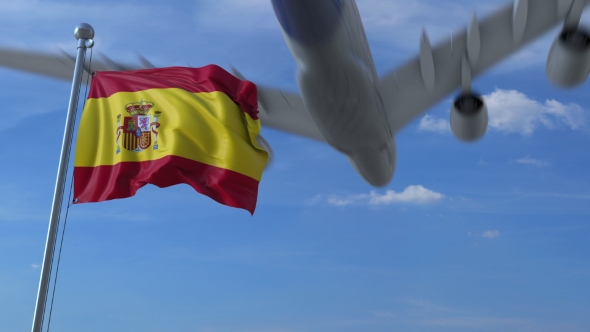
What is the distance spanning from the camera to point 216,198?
8.71 m

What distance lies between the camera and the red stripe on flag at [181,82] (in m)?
9.20

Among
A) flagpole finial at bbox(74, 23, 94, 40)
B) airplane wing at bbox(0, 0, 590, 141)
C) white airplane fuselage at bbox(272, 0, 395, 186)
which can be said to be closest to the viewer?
flagpole finial at bbox(74, 23, 94, 40)

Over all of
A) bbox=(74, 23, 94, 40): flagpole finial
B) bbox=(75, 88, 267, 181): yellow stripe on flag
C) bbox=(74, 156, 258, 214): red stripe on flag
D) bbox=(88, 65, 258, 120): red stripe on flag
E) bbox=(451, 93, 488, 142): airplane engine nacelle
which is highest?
bbox=(74, 23, 94, 40): flagpole finial

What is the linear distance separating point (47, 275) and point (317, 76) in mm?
9101

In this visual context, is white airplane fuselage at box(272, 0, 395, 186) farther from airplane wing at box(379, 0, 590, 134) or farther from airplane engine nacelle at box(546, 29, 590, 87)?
airplane engine nacelle at box(546, 29, 590, 87)

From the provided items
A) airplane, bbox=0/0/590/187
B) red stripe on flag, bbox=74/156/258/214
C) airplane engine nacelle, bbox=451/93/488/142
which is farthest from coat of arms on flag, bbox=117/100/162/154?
airplane engine nacelle, bbox=451/93/488/142

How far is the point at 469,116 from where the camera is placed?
18.5 m

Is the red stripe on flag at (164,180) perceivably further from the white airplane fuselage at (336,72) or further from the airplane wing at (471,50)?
the airplane wing at (471,50)

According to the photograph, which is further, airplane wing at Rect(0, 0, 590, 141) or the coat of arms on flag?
airplane wing at Rect(0, 0, 590, 141)

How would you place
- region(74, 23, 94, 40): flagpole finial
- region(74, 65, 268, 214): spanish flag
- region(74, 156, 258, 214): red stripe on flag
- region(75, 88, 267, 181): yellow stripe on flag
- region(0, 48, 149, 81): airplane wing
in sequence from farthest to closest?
region(0, 48, 149, 81): airplane wing → region(75, 88, 267, 181): yellow stripe on flag → region(74, 65, 268, 214): spanish flag → region(74, 156, 258, 214): red stripe on flag → region(74, 23, 94, 40): flagpole finial

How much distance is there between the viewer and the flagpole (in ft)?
21.9

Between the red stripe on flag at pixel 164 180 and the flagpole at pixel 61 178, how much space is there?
954 mm

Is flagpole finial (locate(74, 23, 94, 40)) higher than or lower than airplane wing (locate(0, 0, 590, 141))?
higher

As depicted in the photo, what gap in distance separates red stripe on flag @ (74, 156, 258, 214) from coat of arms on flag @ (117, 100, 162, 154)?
29 centimetres
